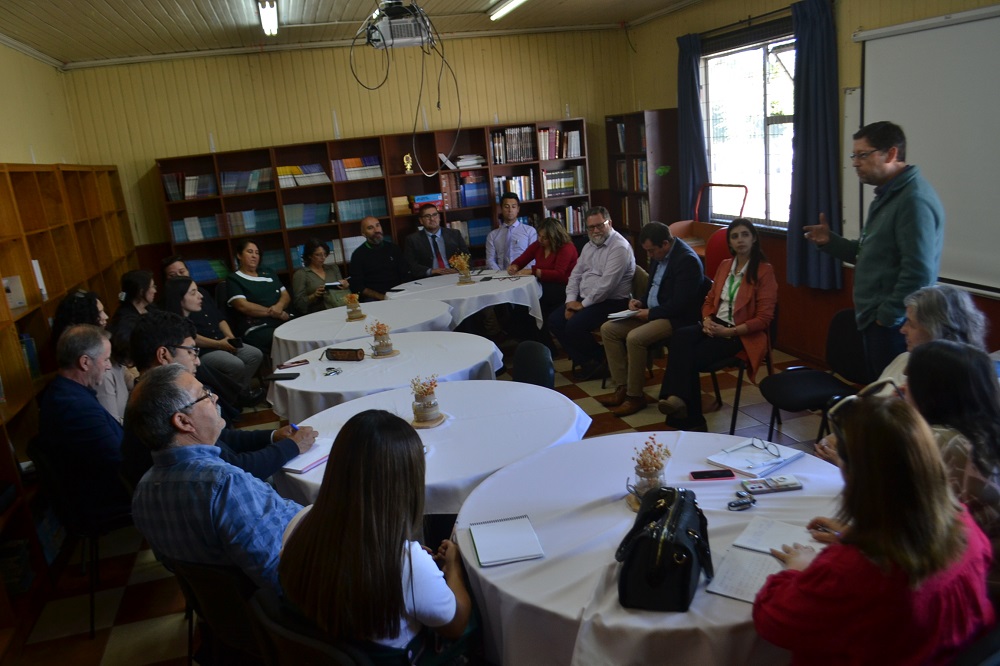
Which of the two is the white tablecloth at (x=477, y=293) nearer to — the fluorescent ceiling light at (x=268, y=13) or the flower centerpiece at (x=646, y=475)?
the fluorescent ceiling light at (x=268, y=13)

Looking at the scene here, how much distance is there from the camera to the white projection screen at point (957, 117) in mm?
3896

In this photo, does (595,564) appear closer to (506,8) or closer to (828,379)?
(828,379)

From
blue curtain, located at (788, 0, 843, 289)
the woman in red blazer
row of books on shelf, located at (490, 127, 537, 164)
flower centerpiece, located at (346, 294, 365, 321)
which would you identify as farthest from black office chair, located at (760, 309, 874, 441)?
row of books on shelf, located at (490, 127, 537, 164)

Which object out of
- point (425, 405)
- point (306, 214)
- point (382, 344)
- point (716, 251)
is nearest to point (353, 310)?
point (382, 344)

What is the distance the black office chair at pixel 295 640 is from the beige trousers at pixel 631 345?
11.4 ft

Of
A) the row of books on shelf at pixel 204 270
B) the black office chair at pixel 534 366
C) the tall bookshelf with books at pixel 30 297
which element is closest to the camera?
the tall bookshelf with books at pixel 30 297

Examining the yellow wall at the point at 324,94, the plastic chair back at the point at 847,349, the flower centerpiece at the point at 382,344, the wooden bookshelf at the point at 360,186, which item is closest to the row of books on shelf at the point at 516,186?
→ the wooden bookshelf at the point at 360,186

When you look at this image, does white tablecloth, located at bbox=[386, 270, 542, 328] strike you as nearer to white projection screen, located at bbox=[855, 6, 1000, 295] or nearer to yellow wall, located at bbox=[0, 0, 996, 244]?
yellow wall, located at bbox=[0, 0, 996, 244]

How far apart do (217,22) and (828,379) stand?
209 inches

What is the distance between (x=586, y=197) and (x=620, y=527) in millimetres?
6332

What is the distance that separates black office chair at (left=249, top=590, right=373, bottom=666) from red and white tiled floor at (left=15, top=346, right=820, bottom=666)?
1566 millimetres

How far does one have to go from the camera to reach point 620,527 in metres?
1.93

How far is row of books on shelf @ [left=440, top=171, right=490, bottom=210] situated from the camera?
7.60 metres

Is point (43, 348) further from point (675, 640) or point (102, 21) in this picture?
point (675, 640)
